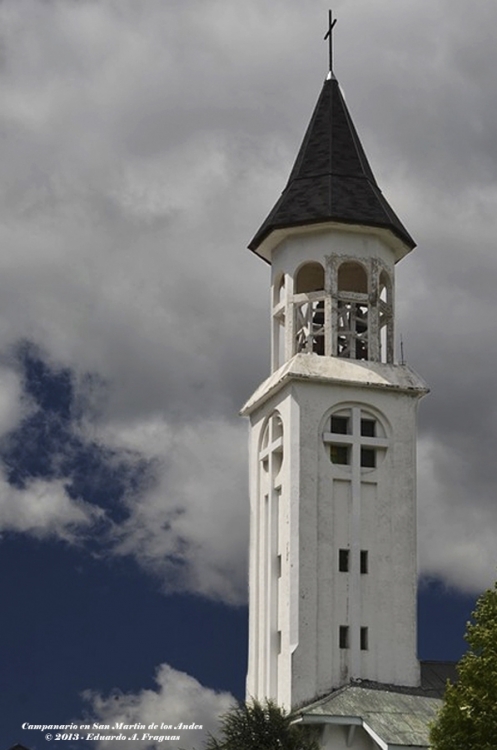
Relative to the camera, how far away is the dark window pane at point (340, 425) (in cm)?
4891

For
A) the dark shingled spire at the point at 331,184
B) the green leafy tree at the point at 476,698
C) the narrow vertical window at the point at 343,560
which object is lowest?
the green leafy tree at the point at 476,698

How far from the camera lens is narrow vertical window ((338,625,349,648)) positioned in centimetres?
4650

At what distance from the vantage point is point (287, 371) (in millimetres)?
48688

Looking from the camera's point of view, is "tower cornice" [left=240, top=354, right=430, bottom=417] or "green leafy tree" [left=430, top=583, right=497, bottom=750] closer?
"green leafy tree" [left=430, top=583, right=497, bottom=750]

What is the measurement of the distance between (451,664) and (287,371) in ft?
36.7

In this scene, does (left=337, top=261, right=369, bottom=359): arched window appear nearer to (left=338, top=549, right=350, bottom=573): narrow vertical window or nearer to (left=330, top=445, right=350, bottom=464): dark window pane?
(left=330, top=445, right=350, bottom=464): dark window pane

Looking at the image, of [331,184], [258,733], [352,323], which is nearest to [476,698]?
[258,733]

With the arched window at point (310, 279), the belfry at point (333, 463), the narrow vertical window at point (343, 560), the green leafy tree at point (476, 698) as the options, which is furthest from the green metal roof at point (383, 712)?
the arched window at point (310, 279)

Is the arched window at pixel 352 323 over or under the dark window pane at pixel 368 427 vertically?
over

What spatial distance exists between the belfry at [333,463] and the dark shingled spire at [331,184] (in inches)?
2.5

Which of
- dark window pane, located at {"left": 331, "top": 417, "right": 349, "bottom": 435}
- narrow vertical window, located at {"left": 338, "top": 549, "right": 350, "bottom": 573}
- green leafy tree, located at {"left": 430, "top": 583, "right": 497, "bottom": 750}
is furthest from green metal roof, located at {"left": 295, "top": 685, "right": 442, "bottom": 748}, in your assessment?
dark window pane, located at {"left": 331, "top": 417, "right": 349, "bottom": 435}

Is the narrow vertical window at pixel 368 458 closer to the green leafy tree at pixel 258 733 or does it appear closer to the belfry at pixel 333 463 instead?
the belfry at pixel 333 463

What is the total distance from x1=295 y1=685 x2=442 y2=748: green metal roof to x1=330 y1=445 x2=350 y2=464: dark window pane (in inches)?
292

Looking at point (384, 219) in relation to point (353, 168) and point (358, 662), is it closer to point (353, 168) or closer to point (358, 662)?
point (353, 168)
